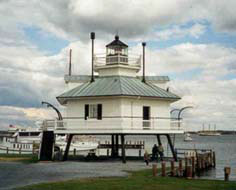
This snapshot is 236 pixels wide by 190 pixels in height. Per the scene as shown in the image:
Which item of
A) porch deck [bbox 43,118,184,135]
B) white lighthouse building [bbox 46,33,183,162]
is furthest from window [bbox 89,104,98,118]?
porch deck [bbox 43,118,184,135]

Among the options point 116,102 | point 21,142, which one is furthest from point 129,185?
point 21,142

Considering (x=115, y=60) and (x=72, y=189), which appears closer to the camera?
(x=72, y=189)

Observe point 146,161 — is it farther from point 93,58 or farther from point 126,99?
point 93,58

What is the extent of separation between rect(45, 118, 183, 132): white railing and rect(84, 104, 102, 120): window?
115 centimetres

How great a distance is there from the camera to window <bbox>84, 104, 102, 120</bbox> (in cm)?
3594

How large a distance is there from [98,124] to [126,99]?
3.18m

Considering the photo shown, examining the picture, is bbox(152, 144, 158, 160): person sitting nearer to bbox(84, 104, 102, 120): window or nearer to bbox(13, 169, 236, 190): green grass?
bbox(84, 104, 102, 120): window

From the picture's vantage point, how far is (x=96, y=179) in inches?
919

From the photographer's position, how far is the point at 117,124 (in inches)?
1334

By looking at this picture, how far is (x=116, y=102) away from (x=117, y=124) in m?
2.25

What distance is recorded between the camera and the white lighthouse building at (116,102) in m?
34.4

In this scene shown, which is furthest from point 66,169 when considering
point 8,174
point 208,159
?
point 208,159

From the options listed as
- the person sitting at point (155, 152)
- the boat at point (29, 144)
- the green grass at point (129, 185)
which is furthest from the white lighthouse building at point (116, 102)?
the boat at point (29, 144)

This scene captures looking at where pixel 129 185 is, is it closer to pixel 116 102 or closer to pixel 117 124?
pixel 117 124
